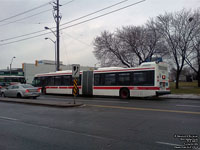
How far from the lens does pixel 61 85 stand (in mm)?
23281

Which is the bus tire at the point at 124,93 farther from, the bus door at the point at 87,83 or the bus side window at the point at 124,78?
the bus door at the point at 87,83

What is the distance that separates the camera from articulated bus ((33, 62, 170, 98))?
635 inches

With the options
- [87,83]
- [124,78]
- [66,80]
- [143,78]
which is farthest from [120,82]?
[66,80]

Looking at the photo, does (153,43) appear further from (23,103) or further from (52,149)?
(52,149)

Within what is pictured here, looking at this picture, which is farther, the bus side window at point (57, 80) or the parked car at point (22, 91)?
the bus side window at point (57, 80)

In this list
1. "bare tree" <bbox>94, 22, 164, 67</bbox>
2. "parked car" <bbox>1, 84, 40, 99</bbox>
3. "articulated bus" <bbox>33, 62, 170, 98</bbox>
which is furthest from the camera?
"bare tree" <bbox>94, 22, 164, 67</bbox>

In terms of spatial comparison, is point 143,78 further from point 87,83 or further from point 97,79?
point 87,83

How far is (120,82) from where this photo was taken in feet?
60.1

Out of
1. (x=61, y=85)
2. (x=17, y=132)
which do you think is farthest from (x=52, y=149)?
(x=61, y=85)

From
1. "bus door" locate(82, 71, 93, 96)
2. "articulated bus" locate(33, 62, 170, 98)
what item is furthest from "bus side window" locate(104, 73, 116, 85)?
"bus door" locate(82, 71, 93, 96)

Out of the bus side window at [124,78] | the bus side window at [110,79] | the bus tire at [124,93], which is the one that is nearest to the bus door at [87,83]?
the bus side window at [110,79]

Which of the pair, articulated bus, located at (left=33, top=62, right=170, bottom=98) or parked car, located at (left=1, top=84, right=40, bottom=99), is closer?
articulated bus, located at (left=33, top=62, right=170, bottom=98)

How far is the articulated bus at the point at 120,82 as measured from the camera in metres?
16.1

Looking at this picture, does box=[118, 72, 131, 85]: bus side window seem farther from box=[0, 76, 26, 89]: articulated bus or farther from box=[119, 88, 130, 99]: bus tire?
box=[0, 76, 26, 89]: articulated bus
